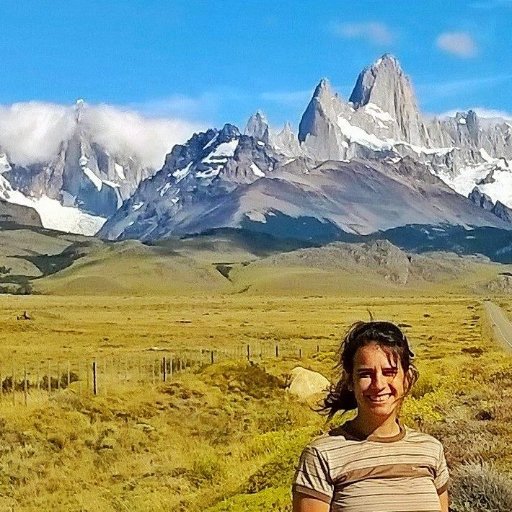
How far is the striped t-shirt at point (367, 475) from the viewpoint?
5414mm

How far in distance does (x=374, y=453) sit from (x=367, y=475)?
0.13m

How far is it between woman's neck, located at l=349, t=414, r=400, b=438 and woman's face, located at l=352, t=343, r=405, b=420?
3cm

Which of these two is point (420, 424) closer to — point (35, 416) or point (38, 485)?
point (38, 485)

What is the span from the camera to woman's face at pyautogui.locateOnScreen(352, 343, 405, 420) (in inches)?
220

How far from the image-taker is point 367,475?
5.47m

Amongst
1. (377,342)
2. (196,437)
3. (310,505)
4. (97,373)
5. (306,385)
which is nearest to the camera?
(310,505)

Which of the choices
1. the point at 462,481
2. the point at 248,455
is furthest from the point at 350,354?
the point at 248,455

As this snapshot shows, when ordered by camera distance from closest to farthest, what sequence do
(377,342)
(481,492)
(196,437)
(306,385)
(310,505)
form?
1. (310,505)
2. (377,342)
3. (481,492)
4. (196,437)
5. (306,385)

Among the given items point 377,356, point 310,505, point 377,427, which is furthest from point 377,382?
point 310,505

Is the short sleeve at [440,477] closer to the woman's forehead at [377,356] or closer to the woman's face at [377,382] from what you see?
the woman's face at [377,382]

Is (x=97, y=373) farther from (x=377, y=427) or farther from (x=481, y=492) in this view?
(x=377, y=427)

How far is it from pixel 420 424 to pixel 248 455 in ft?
14.7

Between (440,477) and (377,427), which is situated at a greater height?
(377,427)

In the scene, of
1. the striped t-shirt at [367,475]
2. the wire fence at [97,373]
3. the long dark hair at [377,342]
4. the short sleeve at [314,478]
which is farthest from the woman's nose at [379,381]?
the wire fence at [97,373]
